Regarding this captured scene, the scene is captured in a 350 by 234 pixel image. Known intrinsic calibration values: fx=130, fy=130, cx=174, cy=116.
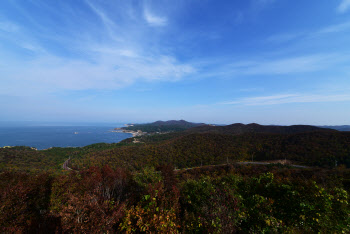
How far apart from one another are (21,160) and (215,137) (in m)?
78.5

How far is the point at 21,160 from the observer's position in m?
46.8

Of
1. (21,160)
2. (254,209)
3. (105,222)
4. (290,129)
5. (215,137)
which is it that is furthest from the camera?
(290,129)

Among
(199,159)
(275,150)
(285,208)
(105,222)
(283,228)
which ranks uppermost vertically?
(105,222)

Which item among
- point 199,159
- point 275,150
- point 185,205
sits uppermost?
point 185,205

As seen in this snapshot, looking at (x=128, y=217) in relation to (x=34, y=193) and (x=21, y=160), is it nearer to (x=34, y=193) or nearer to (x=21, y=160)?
(x=34, y=193)

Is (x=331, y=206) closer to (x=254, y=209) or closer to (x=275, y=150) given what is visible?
(x=254, y=209)

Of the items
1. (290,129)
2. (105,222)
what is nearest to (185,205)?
(105,222)

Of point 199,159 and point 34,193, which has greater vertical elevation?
point 34,193

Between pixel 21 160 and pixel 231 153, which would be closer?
pixel 21 160

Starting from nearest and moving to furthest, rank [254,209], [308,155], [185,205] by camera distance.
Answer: [254,209] < [185,205] < [308,155]

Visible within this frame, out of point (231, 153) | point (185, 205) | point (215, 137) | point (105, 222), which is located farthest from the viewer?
point (215, 137)

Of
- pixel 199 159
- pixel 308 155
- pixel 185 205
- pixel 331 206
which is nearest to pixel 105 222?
pixel 185 205

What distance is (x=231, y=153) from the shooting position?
167 ft

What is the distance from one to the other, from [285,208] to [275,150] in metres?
54.2
